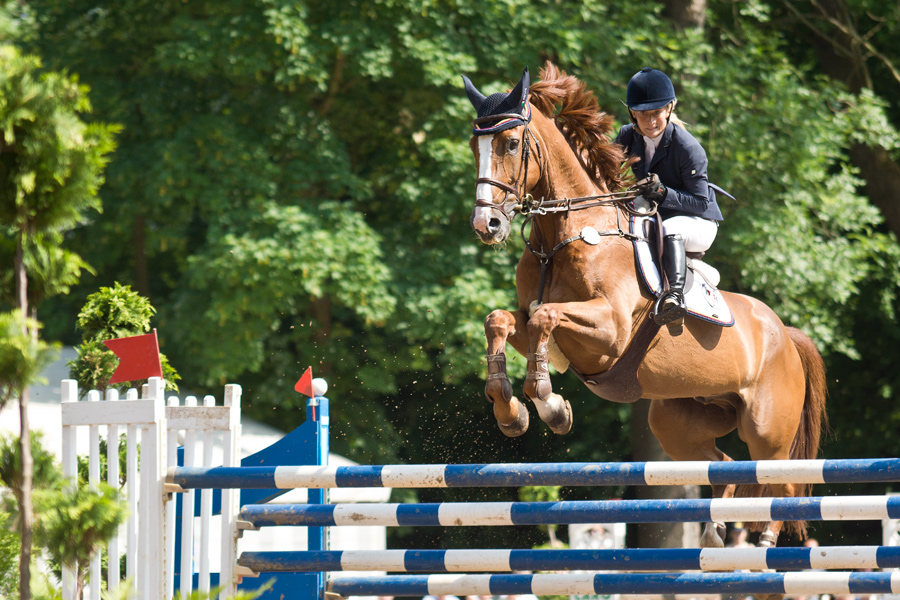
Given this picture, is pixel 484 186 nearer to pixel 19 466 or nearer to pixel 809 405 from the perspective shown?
pixel 19 466

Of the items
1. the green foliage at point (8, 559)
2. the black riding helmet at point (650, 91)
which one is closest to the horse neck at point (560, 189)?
the black riding helmet at point (650, 91)

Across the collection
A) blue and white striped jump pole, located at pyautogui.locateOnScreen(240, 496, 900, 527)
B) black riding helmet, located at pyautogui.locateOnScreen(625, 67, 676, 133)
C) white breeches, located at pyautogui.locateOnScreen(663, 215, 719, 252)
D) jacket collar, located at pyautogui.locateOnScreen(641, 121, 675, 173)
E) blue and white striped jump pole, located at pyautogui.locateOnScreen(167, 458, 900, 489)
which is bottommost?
blue and white striped jump pole, located at pyautogui.locateOnScreen(240, 496, 900, 527)

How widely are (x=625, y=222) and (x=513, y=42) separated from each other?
6.63 m

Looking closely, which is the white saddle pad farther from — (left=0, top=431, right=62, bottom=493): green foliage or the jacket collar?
(left=0, top=431, right=62, bottom=493): green foliage

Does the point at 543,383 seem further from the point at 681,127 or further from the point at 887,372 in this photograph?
the point at 887,372

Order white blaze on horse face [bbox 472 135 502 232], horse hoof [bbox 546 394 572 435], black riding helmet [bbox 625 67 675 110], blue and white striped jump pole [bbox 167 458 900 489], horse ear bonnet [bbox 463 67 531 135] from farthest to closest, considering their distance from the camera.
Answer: black riding helmet [bbox 625 67 675 110], horse ear bonnet [bbox 463 67 531 135], horse hoof [bbox 546 394 572 435], white blaze on horse face [bbox 472 135 502 232], blue and white striped jump pole [bbox 167 458 900 489]

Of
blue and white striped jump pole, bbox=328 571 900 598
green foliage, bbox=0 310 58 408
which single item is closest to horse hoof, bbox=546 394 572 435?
blue and white striped jump pole, bbox=328 571 900 598

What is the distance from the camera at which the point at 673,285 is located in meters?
4.11

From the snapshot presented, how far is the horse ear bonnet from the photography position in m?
3.86

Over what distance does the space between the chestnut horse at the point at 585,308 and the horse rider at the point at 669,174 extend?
12cm

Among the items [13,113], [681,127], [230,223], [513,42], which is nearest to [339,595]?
[13,113]

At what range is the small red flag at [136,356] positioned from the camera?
394cm

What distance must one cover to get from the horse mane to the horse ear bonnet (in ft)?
1.24

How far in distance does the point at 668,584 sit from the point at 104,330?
330 cm
